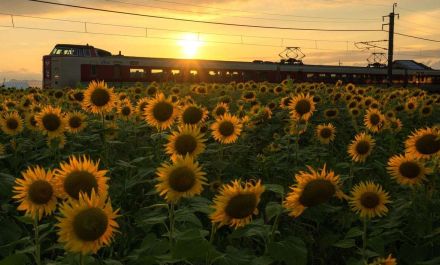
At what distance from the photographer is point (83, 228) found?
1.94 meters

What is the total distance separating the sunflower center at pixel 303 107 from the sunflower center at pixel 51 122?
2562mm

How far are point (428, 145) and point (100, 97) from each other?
3238 millimetres

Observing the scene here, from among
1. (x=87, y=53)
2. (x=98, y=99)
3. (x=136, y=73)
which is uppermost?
(x=87, y=53)

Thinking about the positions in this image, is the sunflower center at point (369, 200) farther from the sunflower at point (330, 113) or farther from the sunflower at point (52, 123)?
the sunflower at point (330, 113)

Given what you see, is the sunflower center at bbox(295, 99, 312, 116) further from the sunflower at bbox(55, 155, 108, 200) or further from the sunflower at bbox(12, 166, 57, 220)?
the sunflower at bbox(12, 166, 57, 220)

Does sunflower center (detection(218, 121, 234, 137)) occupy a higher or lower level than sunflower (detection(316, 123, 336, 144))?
higher

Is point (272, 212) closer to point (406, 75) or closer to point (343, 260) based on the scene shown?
point (343, 260)

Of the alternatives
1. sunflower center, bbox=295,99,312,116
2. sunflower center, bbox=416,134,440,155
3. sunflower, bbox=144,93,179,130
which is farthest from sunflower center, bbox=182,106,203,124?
sunflower center, bbox=416,134,440,155

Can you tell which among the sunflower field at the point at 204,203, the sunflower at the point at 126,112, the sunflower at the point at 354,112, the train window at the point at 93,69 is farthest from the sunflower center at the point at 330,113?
the train window at the point at 93,69

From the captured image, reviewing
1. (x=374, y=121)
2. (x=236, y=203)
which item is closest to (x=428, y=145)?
(x=236, y=203)

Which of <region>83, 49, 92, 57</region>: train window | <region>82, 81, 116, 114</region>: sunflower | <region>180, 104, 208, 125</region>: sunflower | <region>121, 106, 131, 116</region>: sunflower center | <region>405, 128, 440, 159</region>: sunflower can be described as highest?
<region>83, 49, 92, 57</region>: train window

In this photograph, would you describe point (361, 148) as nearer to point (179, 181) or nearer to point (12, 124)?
point (179, 181)

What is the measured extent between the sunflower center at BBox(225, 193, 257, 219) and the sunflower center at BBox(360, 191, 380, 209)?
94 centimetres

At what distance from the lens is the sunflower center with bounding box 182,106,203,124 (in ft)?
14.8
